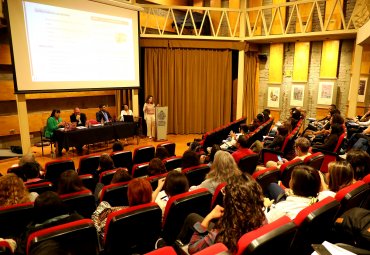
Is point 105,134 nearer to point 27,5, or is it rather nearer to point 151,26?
point 27,5

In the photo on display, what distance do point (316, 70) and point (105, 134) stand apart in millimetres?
6779

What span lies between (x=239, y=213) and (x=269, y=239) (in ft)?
0.76

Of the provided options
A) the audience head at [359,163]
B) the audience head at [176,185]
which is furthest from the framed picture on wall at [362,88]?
the audience head at [176,185]

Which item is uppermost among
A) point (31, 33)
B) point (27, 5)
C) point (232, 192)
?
point (27, 5)

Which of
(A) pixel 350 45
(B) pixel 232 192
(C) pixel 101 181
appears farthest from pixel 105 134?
(A) pixel 350 45

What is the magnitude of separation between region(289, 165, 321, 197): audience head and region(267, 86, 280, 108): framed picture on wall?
8188mm

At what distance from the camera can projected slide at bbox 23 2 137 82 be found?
18.9 ft

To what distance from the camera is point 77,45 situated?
6.52 m

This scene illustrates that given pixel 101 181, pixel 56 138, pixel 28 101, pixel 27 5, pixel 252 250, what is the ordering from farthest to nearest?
pixel 28 101 → pixel 56 138 → pixel 27 5 → pixel 101 181 → pixel 252 250

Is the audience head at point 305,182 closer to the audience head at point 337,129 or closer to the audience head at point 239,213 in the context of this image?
the audience head at point 239,213

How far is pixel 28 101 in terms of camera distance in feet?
25.8

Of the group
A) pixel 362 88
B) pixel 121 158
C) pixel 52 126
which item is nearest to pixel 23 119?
pixel 52 126

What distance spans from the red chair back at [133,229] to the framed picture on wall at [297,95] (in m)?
8.39

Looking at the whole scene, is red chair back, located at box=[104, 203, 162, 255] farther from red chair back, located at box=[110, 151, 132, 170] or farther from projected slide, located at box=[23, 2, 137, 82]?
projected slide, located at box=[23, 2, 137, 82]
